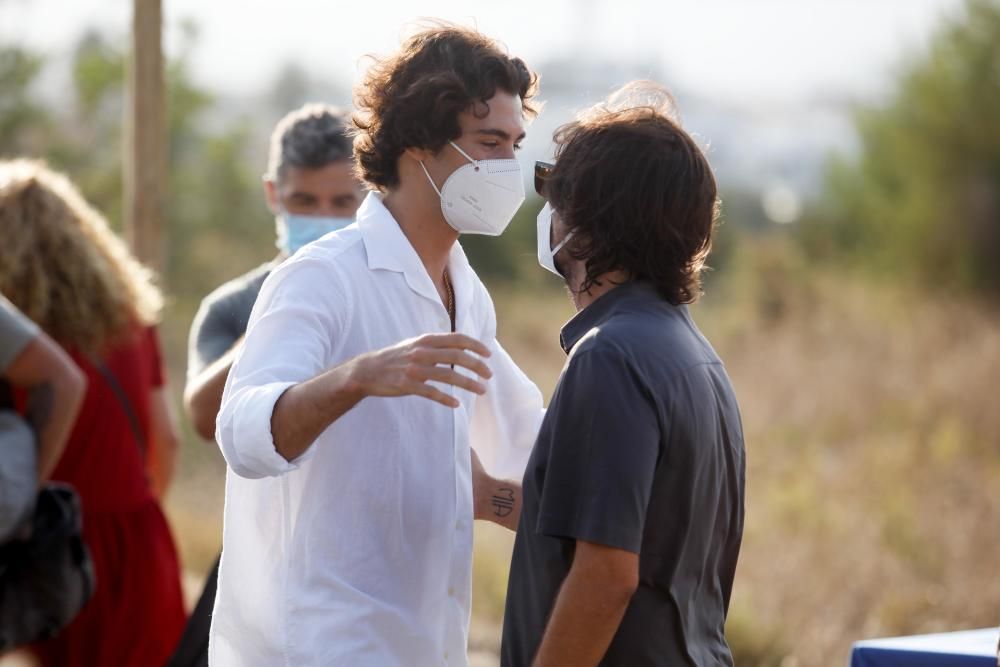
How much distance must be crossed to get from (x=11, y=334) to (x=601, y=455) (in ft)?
5.92

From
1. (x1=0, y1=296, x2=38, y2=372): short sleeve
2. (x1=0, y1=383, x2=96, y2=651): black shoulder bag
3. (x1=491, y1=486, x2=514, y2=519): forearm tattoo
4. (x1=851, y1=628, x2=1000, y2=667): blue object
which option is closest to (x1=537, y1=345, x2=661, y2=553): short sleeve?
(x1=491, y1=486, x2=514, y2=519): forearm tattoo

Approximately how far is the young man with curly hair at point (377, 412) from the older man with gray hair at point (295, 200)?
0.77m

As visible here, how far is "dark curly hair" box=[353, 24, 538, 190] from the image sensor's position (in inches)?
93.3

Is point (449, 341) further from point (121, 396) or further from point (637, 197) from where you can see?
point (121, 396)

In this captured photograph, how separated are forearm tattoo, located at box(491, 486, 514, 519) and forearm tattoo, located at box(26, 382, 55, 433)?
1.24 meters

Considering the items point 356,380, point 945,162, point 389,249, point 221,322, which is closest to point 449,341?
point 356,380

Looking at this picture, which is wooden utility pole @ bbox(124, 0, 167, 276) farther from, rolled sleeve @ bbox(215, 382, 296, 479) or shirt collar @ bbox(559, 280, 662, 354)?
shirt collar @ bbox(559, 280, 662, 354)

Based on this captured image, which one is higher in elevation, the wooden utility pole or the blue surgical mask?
the wooden utility pole

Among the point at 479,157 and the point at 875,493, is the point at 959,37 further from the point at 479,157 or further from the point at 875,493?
the point at 479,157

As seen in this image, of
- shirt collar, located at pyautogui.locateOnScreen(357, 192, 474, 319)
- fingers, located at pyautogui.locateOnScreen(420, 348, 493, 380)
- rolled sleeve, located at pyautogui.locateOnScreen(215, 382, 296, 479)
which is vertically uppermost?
shirt collar, located at pyautogui.locateOnScreen(357, 192, 474, 319)

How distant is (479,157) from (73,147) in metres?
12.8


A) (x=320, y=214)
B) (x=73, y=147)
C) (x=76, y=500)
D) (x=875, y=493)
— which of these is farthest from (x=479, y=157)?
(x=73, y=147)

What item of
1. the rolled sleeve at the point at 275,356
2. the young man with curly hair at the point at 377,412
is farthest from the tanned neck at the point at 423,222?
the rolled sleeve at the point at 275,356

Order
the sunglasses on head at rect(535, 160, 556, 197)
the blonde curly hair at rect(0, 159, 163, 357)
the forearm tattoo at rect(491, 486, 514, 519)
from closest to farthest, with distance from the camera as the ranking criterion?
the sunglasses on head at rect(535, 160, 556, 197)
the forearm tattoo at rect(491, 486, 514, 519)
the blonde curly hair at rect(0, 159, 163, 357)
